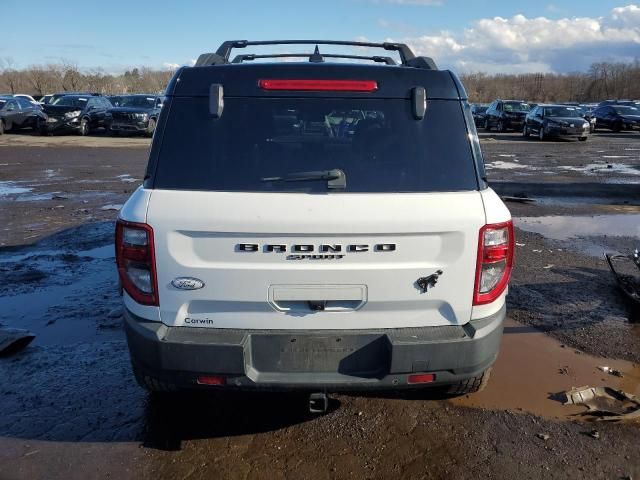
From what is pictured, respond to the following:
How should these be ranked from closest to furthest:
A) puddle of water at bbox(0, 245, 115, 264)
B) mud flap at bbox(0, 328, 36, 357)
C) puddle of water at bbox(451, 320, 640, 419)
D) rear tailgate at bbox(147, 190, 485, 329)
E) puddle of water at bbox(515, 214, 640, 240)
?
1. rear tailgate at bbox(147, 190, 485, 329)
2. puddle of water at bbox(451, 320, 640, 419)
3. mud flap at bbox(0, 328, 36, 357)
4. puddle of water at bbox(0, 245, 115, 264)
5. puddle of water at bbox(515, 214, 640, 240)

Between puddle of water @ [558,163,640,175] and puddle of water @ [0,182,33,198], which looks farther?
puddle of water @ [558,163,640,175]

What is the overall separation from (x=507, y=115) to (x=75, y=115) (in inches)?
935

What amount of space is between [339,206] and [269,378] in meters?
0.93

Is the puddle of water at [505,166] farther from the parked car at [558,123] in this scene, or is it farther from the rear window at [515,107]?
the rear window at [515,107]

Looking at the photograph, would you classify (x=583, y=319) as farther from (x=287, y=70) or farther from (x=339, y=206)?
(x=287, y=70)

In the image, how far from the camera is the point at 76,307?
17.6 feet

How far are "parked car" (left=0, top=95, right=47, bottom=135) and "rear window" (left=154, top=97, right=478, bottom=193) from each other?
2800 cm

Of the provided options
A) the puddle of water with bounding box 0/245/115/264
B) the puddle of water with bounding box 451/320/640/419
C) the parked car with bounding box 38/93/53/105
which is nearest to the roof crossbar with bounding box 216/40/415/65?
the puddle of water with bounding box 451/320/640/419

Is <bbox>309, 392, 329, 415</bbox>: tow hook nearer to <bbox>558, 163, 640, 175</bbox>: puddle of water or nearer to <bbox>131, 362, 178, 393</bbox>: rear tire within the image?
<bbox>131, 362, 178, 393</bbox>: rear tire

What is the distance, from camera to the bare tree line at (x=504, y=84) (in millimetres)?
74438

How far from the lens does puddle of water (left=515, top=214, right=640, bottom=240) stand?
27.8 ft

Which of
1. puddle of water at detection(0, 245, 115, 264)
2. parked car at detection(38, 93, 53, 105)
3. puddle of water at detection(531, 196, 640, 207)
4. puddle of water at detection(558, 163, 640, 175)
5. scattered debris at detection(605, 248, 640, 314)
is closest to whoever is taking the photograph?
scattered debris at detection(605, 248, 640, 314)

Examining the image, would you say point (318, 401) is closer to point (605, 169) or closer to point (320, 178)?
point (320, 178)

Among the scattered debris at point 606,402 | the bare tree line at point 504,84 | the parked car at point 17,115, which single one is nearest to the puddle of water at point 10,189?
the scattered debris at point 606,402
